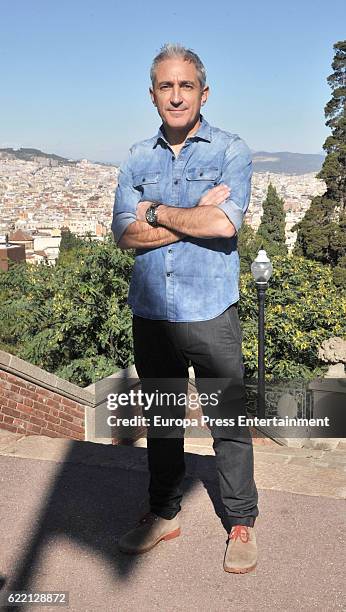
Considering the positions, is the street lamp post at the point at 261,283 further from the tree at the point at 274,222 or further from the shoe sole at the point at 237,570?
A: the tree at the point at 274,222

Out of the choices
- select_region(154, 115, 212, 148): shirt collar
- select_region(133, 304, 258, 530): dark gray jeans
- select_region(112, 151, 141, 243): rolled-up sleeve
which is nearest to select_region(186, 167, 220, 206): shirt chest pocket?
select_region(154, 115, 212, 148): shirt collar

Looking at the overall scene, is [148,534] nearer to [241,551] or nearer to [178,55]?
[241,551]

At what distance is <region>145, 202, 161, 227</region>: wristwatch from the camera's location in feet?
8.45

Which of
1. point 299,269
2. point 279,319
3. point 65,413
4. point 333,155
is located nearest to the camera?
point 65,413

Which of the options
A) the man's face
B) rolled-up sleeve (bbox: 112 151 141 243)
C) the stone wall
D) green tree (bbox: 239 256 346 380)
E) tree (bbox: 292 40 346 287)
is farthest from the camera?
tree (bbox: 292 40 346 287)

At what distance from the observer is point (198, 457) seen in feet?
12.5

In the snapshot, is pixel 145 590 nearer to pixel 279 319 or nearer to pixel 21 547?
pixel 21 547

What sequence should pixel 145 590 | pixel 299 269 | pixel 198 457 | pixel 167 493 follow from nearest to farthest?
1. pixel 145 590
2. pixel 167 493
3. pixel 198 457
4. pixel 299 269

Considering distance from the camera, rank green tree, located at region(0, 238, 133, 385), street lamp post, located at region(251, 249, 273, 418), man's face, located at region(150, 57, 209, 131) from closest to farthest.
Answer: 1. man's face, located at region(150, 57, 209, 131)
2. street lamp post, located at region(251, 249, 273, 418)
3. green tree, located at region(0, 238, 133, 385)

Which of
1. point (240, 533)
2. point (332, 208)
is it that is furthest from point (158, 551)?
point (332, 208)

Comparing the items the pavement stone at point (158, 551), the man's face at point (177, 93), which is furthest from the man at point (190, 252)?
the pavement stone at point (158, 551)

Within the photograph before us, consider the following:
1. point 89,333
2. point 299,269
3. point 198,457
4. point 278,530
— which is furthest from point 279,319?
point 278,530

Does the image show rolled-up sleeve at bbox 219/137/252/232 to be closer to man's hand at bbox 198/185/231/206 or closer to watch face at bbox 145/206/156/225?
man's hand at bbox 198/185/231/206

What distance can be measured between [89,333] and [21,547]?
26.7 ft
